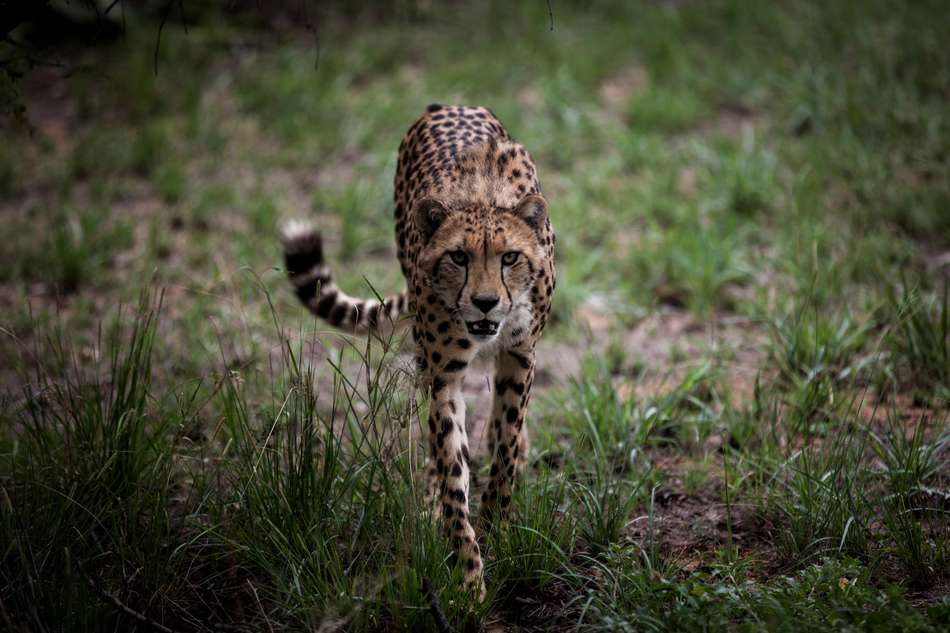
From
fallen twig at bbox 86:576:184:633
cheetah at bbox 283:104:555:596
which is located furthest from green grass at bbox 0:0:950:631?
cheetah at bbox 283:104:555:596

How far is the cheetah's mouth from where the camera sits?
9.82ft

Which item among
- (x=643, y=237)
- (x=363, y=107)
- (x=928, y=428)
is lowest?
(x=928, y=428)

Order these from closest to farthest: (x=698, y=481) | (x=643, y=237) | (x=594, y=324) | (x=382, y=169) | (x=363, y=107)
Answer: (x=698, y=481)
(x=594, y=324)
(x=643, y=237)
(x=382, y=169)
(x=363, y=107)

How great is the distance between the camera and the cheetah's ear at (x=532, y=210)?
123 inches

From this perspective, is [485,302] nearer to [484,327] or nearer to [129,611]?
[484,327]

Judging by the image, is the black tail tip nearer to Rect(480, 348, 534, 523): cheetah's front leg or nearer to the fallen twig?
Rect(480, 348, 534, 523): cheetah's front leg

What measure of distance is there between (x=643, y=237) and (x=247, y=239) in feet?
7.51

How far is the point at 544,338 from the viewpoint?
5.02 m

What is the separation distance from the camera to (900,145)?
20.2 ft

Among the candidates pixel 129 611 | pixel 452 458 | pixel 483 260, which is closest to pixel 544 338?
pixel 452 458

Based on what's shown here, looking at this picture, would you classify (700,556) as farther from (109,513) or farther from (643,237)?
(643,237)

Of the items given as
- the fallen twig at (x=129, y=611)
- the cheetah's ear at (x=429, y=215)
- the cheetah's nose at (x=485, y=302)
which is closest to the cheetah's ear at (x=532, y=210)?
the cheetah's ear at (x=429, y=215)

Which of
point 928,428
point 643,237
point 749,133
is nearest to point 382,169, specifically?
point 643,237

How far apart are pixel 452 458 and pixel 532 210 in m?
0.82
